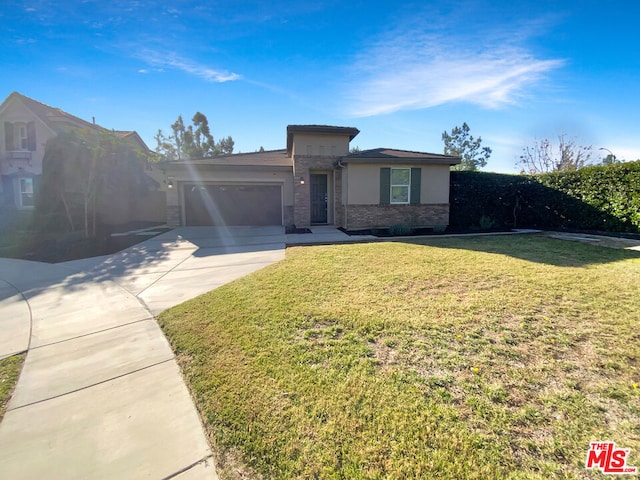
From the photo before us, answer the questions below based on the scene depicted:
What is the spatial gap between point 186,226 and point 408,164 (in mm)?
11799

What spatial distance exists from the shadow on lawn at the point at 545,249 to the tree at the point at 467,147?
120 feet

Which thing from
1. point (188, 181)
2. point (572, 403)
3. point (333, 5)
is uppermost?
point (333, 5)

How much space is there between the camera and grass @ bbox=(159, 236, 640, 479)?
1.80m

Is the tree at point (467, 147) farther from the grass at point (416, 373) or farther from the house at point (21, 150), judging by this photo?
the grass at point (416, 373)

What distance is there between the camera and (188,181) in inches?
571

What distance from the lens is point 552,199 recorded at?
12516 mm

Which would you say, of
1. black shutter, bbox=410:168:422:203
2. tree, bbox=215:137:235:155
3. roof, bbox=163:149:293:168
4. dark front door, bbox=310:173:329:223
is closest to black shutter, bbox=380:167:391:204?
black shutter, bbox=410:168:422:203

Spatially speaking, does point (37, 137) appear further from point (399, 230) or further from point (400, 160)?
point (399, 230)

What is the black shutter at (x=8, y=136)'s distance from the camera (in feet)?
55.1

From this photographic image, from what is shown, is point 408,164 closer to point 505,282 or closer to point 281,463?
point 505,282

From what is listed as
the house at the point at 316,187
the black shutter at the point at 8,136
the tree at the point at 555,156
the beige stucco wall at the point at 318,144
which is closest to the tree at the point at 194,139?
the black shutter at the point at 8,136

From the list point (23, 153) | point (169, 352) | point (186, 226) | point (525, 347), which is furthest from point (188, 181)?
point (525, 347)

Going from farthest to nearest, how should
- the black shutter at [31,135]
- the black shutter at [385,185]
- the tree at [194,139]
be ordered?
the tree at [194,139]
the black shutter at [31,135]
the black shutter at [385,185]

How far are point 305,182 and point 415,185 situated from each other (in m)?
5.33
